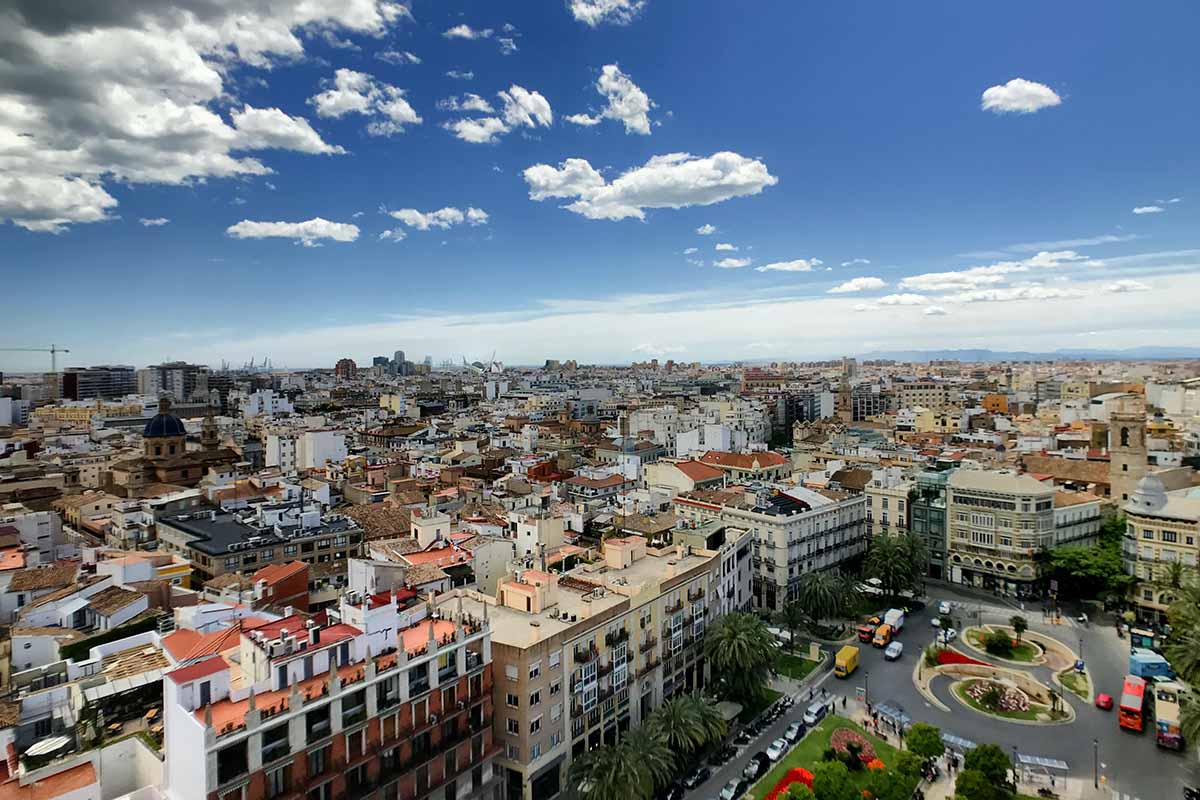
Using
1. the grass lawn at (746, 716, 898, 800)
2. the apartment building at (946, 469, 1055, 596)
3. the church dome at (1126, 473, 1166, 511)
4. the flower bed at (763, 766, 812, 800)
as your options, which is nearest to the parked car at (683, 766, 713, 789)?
the grass lawn at (746, 716, 898, 800)

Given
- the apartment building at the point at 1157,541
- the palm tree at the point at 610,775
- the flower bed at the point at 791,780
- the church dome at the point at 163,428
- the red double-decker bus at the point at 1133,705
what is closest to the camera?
the palm tree at the point at 610,775

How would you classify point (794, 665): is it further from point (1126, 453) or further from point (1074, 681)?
point (1126, 453)

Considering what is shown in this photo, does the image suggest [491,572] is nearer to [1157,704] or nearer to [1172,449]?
[1157,704]

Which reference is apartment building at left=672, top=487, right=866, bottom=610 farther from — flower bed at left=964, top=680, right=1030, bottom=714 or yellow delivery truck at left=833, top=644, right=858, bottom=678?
flower bed at left=964, top=680, right=1030, bottom=714

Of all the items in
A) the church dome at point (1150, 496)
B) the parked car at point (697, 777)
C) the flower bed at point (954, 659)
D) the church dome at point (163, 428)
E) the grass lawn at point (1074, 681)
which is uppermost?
the church dome at point (163, 428)

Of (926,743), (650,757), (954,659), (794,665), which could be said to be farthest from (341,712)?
(954,659)

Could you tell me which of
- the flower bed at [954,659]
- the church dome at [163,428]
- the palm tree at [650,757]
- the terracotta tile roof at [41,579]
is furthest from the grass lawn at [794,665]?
the church dome at [163,428]

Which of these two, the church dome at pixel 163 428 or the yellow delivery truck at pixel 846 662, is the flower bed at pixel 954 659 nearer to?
the yellow delivery truck at pixel 846 662
